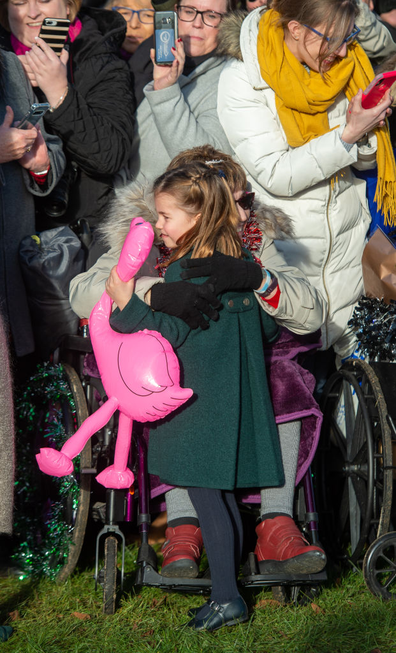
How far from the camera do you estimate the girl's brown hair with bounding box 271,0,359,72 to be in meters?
3.05

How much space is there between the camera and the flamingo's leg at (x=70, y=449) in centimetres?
241

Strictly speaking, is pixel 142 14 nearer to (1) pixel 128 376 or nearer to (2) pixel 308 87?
(2) pixel 308 87

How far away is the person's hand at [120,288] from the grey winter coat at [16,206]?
2.10ft

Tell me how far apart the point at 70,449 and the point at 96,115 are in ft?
4.55

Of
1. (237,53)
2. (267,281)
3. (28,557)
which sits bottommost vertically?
(28,557)

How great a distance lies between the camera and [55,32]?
9.75 feet

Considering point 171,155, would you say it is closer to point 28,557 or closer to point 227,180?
point 227,180

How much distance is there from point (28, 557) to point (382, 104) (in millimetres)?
2246

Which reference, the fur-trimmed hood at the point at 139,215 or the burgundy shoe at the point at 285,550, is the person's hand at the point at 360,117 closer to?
the fur-trimmed hood at the point at 139,215

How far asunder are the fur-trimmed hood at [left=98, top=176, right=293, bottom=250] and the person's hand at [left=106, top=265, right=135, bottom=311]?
0.34m

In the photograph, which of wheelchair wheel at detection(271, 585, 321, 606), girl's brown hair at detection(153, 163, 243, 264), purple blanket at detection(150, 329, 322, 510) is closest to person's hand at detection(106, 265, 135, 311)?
girl's brown hair at detection(153, 163, 243, 264)

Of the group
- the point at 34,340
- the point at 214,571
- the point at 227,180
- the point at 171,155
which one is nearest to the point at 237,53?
the point at 171,155

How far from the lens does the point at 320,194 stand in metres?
3.28

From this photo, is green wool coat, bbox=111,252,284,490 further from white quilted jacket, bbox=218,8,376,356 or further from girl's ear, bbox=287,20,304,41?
girl's ear, bbox=287,20,304,41
